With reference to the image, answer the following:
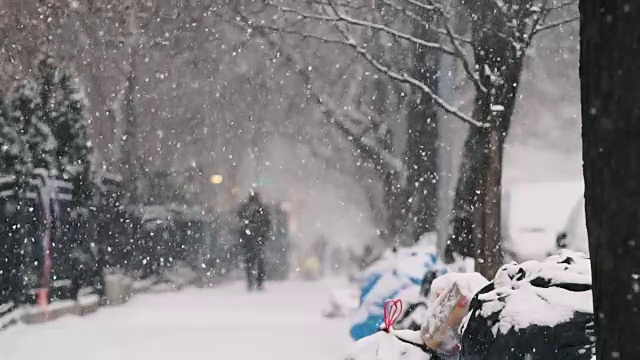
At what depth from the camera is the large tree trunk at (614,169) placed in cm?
228

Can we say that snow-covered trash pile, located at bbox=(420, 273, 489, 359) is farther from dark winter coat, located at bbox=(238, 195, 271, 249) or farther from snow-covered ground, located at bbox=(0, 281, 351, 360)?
dark winter coat, located at bbox=(238, 195, 271, 249)

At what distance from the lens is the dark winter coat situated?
23.9 metres

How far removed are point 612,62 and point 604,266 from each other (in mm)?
472

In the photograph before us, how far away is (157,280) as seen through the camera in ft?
98.7

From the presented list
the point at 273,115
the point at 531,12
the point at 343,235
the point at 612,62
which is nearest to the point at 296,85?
the point at 273,115

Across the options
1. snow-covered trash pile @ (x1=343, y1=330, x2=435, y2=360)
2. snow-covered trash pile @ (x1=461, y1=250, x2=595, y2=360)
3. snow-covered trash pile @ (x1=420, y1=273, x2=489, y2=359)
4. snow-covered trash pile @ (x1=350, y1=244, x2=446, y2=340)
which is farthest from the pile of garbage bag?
snow-covered trash pile @ (x1=350, y1=244, x2=446, y2=340)

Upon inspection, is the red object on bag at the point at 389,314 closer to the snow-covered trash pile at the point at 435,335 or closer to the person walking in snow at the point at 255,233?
the snow-covered trash pile at the point at 435,335

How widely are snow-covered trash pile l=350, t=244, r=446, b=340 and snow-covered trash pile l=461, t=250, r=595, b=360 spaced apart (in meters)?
4.95

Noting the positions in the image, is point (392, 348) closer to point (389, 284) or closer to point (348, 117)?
point (389, 284)

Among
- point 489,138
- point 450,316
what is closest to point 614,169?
point 450,316

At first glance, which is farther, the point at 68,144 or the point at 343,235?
the point at 343,235

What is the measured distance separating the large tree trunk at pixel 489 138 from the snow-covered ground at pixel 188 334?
7.45 ft

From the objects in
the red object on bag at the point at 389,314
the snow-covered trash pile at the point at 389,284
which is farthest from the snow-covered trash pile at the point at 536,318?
the snow-covered trash pile at the point at 389,284

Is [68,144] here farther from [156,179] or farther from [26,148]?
[156,179]
